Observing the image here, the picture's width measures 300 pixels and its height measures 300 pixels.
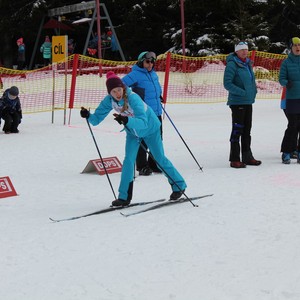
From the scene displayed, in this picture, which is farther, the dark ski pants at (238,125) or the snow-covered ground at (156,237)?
the dark ski pants at (238,125)

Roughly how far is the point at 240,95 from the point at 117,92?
8.90 feet

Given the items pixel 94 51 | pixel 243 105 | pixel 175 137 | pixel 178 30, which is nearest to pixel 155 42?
pixel 178 30

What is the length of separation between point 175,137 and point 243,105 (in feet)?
10.5

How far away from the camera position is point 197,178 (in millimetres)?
7125

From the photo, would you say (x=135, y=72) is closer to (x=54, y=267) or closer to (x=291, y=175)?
(x=291, y=175)

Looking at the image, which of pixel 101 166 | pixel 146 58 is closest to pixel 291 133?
pixel 146 58

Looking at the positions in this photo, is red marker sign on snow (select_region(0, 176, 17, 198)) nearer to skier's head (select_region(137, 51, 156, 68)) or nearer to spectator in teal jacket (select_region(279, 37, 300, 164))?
skier's head (select_region(137, 51, 156, 68))

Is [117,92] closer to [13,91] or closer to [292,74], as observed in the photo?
[292,74]

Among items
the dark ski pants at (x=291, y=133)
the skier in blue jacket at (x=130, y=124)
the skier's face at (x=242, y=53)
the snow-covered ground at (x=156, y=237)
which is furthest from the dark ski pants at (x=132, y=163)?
the dark ski pants at (x=291, y=133)

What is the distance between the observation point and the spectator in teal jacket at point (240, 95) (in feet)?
24.5

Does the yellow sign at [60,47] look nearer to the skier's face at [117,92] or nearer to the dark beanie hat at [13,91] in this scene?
the dark beanie hat at [13,91]

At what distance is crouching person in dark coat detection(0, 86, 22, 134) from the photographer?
11.3m

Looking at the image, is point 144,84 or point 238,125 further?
point 238,125

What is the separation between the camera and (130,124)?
16.8 ft
